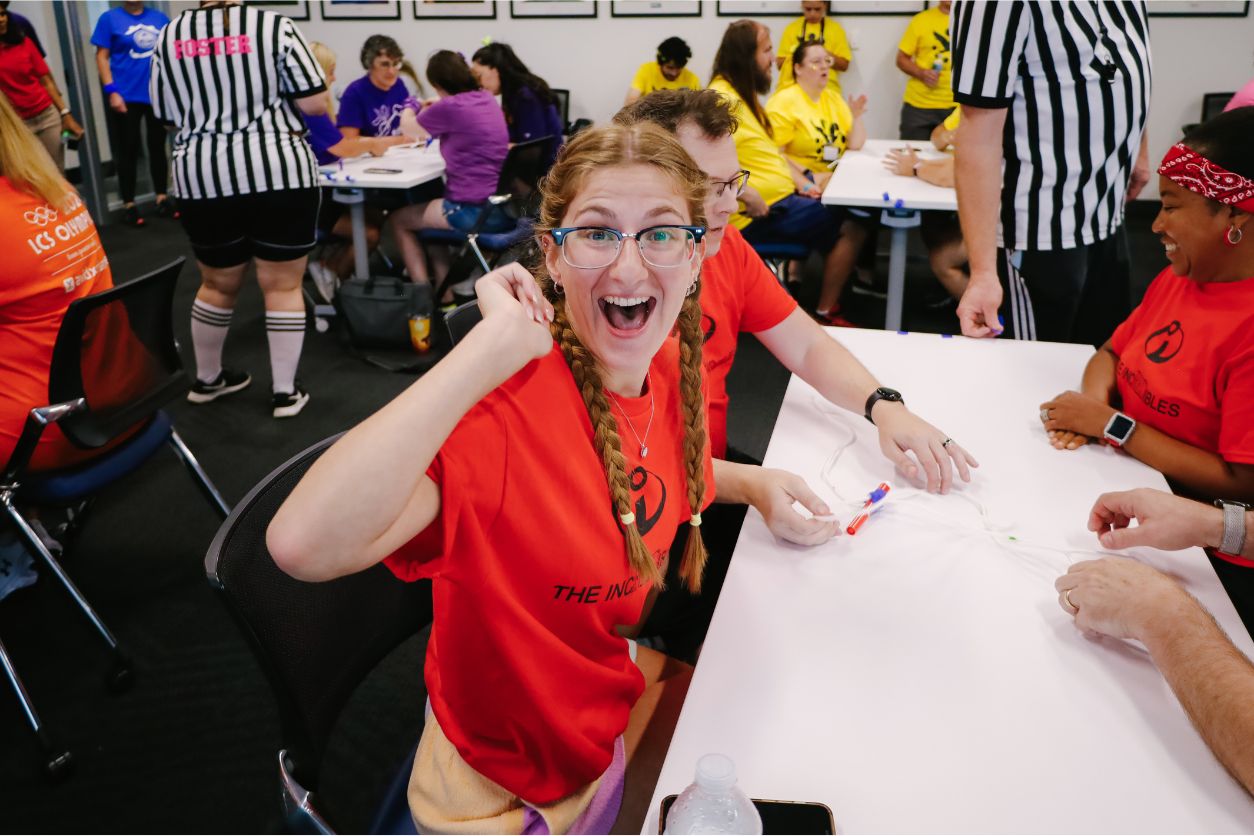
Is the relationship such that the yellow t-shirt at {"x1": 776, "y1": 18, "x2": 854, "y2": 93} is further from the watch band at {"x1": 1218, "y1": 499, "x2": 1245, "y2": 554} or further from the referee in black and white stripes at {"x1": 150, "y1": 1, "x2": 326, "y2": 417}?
the watch band at {"x1": 1218, "y1": 499, "x2": 1245, "y2": 554}

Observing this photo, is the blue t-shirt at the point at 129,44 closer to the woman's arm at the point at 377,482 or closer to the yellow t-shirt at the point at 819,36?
the yellow t-shirt at the point at 819,36

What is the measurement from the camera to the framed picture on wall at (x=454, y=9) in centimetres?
748

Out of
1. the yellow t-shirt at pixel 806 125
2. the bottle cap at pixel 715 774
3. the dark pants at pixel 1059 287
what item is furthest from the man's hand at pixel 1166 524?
the yellow t-shirt at pixel 806 125

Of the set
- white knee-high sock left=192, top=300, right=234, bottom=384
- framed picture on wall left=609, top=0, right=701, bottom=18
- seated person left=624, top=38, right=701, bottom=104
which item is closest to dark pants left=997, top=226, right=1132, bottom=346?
white knee-high sock left=192, top=300, right=234, bottom=384

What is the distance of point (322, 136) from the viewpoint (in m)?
4.25

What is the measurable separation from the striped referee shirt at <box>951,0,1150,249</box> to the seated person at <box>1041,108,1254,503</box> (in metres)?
0.60

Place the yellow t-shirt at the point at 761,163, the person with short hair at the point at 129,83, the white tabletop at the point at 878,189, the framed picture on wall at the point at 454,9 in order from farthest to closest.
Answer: the framed picture on wall at the point at 454,9 < the person with short hair at the point at 129,83 < the yellow t-shirt at the point at 761,163 < the white tabletop at the point at 878,189

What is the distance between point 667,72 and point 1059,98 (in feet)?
14.2

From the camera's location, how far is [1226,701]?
85cm

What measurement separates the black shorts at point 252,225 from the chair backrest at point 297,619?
2336 mm

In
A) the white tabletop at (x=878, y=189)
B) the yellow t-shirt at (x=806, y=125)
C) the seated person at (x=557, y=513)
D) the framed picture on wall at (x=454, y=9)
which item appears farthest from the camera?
the framed picture on wall at (x=454, y=9)

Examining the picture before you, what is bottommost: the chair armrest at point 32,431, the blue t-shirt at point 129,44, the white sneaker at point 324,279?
the white sneaker at point 324,279

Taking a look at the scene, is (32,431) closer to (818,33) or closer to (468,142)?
(468,142)

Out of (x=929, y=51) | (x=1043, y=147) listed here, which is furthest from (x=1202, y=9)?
(x=1043, y=147)
